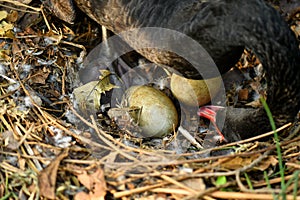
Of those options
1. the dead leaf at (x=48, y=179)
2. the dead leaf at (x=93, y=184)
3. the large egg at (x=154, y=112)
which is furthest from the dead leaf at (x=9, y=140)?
the large egg at (x=154, y=112)

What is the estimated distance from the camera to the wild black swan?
2.67 meters

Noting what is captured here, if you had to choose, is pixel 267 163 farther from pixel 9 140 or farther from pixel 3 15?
pixel 3 15

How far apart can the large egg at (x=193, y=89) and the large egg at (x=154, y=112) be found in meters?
0.10

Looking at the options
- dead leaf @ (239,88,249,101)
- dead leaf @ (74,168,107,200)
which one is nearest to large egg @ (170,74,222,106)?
dead leaf @ (239,88,249,101)

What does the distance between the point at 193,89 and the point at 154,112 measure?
32 cm

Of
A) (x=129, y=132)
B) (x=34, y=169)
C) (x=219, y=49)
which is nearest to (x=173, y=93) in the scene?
(x=129, y=132)

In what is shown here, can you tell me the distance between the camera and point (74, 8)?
3543mm

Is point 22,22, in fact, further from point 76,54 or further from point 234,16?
point 234,16

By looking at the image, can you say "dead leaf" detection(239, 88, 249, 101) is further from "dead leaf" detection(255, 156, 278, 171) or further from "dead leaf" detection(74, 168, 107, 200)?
"dead leaf" detection(74, 168, 107, 200)

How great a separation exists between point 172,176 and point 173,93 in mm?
940

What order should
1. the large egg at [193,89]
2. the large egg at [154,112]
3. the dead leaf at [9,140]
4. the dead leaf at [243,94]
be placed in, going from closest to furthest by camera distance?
the dead leaf at [9,140], the large egg at [154,112], the large egg at [193,89], the dead leaf at [243,94]

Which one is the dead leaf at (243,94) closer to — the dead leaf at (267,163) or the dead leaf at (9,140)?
the dead leaf at (267,163)

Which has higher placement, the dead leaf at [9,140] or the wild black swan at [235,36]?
the wild black swan at [235,36]

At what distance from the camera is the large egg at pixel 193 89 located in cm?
330
